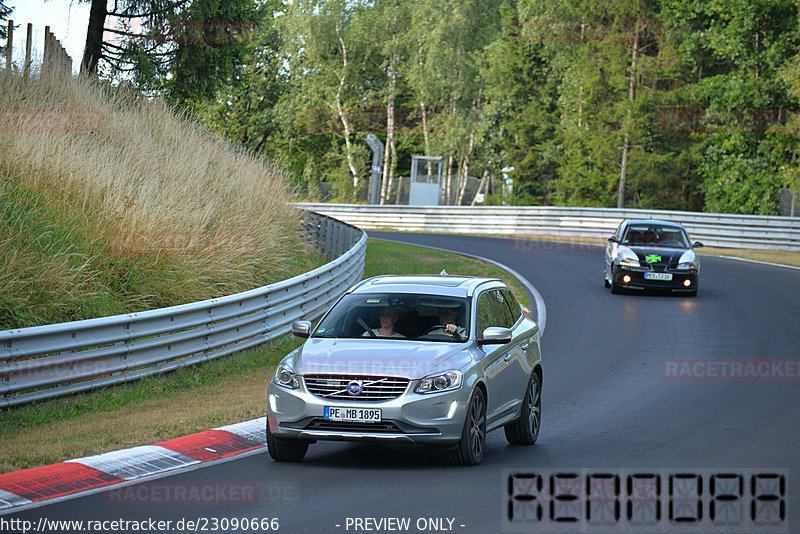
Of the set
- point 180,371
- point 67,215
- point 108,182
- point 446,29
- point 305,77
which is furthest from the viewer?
point 305,77

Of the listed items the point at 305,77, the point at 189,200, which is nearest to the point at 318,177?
the point at 305,77

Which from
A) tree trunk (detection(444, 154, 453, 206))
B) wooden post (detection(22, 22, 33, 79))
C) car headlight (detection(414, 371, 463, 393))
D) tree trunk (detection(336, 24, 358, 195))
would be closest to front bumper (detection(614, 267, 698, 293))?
wooden post (detection(22, 22, 33, 79))

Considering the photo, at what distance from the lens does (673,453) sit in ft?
33.0

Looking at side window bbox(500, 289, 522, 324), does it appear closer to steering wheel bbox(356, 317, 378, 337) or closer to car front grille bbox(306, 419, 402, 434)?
steering wheel bbox(356, 317, 378, 337)

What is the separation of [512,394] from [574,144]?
154 feet

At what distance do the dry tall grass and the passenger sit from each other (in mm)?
4719

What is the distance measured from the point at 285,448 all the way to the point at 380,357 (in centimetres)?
111

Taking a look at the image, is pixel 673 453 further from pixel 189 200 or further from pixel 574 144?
pixel 574 144

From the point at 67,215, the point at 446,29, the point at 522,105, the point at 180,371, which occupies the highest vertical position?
the point at 446,29

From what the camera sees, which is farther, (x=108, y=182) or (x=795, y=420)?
(x=108, y=182)

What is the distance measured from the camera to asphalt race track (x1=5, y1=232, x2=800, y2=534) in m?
7.43

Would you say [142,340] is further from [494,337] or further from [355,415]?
[494,337]

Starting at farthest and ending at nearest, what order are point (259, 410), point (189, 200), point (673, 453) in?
point (189, 200), point (259, 410), point (673, 453)

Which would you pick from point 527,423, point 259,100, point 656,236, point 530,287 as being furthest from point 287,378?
Result: point 259,100
